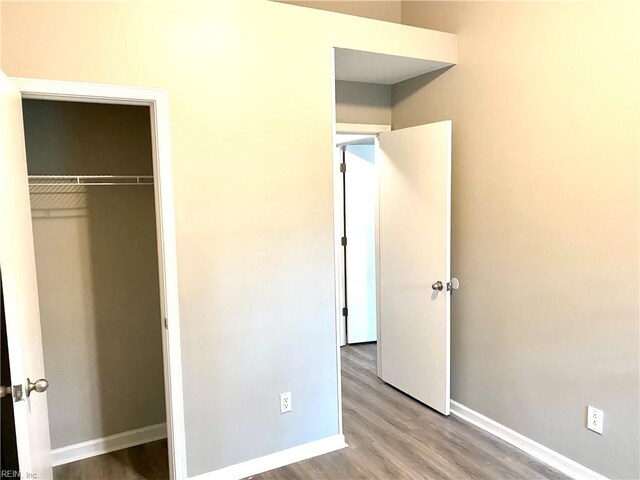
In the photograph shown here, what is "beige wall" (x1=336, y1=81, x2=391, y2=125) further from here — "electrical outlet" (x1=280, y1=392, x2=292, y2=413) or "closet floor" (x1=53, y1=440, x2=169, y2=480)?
"closet floor" (x1=53, y1=440, x2=169, y2=480)

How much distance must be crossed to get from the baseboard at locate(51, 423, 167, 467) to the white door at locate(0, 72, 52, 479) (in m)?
1.05

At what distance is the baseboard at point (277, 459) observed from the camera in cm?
256

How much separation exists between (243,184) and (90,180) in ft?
3.41

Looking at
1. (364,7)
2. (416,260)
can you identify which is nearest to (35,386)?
(416,260)

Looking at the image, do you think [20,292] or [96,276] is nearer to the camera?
[20,292]

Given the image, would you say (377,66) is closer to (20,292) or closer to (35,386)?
(20,292)

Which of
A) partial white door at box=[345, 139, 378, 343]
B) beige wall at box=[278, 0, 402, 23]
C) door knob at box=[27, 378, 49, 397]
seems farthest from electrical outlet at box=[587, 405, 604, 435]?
beige wall at box=[278, 0, 402, 23]

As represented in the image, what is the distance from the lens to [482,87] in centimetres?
A: 295

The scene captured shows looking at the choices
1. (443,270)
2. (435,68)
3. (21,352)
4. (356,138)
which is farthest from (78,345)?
(435,68)

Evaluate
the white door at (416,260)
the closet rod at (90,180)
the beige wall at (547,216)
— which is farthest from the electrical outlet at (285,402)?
the closet rod at (90,180)

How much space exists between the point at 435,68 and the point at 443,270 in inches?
55.3

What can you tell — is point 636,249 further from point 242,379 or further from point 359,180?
point 359,180

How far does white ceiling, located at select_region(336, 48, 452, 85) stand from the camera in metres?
2.92

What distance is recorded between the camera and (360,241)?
490cm
